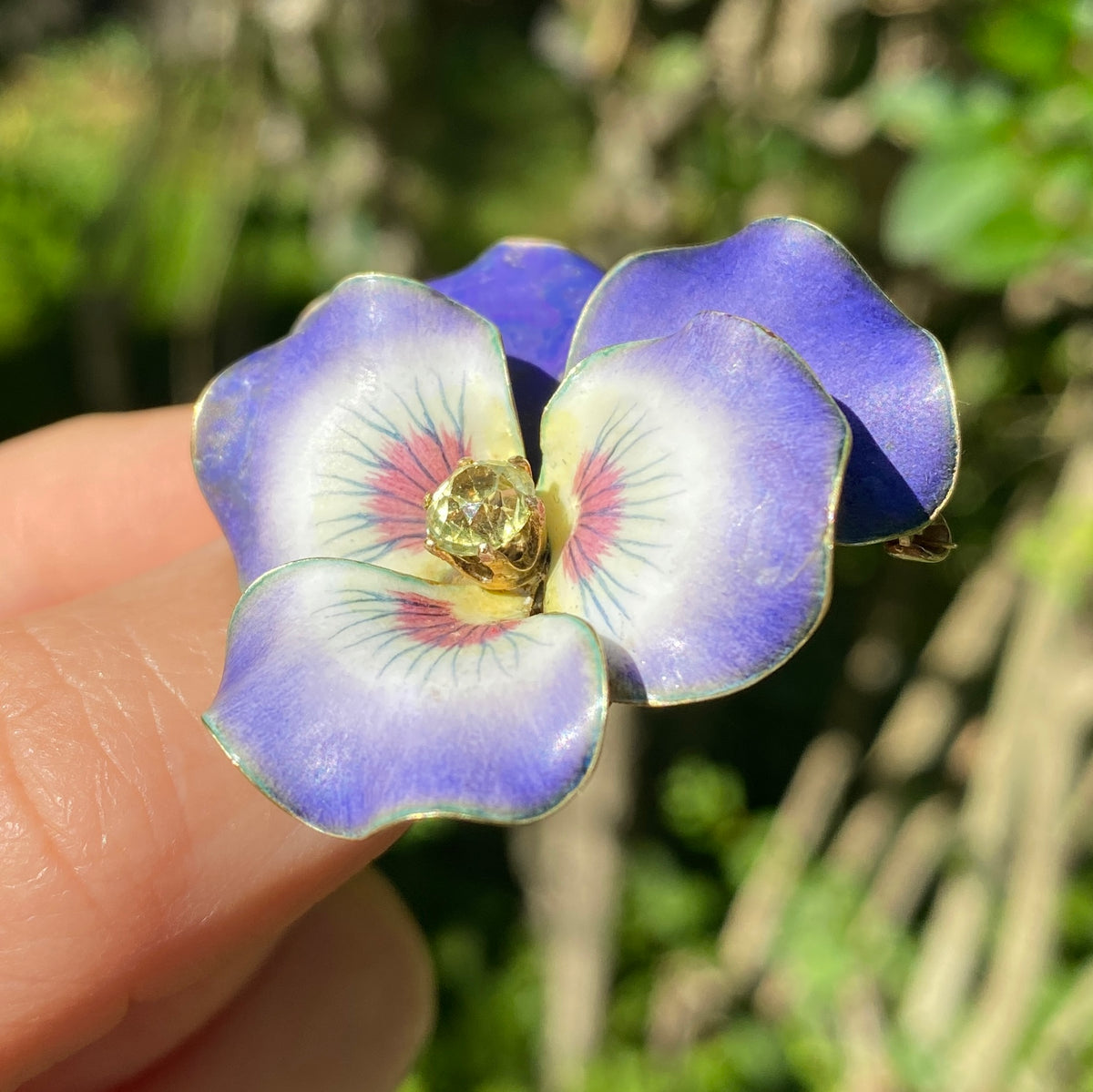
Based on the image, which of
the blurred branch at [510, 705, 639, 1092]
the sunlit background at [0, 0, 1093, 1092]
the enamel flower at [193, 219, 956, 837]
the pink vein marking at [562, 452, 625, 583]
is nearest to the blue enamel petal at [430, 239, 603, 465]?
the enamel flower at [193, 219, 956, 837]

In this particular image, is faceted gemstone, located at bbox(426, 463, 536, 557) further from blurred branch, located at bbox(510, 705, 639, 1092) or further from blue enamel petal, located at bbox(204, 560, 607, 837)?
blurred branch, located at bbox(510, 705, 639, 1092)

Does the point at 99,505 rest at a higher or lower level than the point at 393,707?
lower

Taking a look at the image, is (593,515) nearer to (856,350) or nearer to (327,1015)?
(856,350)

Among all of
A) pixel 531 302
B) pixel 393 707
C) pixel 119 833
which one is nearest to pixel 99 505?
pixel 119 833

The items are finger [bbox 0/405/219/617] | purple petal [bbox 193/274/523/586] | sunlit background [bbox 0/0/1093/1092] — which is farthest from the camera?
sunlit background [bbox 0/0/1093/1092]

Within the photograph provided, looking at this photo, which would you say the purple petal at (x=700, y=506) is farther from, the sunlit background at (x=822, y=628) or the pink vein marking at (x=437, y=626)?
the sunlit background at (x=822, y=628)

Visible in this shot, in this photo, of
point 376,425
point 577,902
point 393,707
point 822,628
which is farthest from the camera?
point 822,628

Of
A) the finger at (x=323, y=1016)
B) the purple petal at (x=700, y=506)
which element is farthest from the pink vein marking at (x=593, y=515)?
the finger at (x=323, y=1016)
